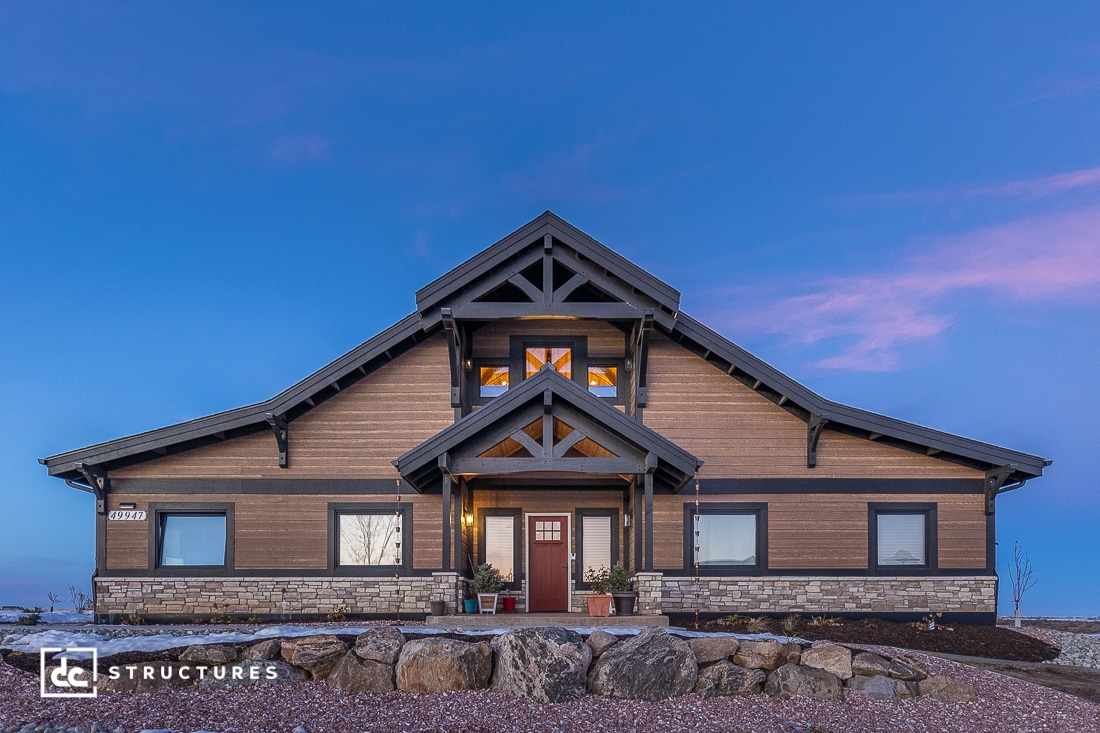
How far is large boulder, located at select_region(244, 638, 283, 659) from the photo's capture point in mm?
10539

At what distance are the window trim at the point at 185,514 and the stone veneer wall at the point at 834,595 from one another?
8.28m

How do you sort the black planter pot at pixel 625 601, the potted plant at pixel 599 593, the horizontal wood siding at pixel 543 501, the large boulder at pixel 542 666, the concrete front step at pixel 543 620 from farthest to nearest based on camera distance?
the horizontal wood siding at pixel 543 501 < the potted plant at pixel 599 593 < the black planter pot at pixel 625 601 < the concrete front step at pixel 543 620 < the large boulder at pixel 542 666

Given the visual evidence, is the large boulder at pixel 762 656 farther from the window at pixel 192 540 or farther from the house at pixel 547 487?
the window at pixel 192 540

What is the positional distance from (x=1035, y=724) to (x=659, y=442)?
6.67 meters

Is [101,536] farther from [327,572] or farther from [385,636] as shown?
[385,636]

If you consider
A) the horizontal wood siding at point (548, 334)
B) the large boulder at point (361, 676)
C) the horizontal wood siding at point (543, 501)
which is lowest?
the large boulder at point (361, 676)

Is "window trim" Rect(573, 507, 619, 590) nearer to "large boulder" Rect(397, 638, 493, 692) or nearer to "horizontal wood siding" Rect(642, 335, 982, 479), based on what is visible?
"horizontal wood siding" Rect(642, 335, 982, 479)

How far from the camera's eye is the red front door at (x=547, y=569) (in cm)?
1770

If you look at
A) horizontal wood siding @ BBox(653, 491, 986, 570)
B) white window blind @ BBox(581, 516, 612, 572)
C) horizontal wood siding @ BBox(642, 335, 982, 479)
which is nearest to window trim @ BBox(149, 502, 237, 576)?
white window blind @ BBox(581, 516, 612, 572)

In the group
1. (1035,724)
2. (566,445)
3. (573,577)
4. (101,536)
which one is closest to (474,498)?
(573,577)

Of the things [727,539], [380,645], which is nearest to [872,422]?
[727,539]

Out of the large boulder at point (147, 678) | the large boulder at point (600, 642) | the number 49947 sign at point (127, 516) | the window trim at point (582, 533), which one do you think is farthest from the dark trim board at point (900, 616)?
the number 49947 sign at point (127, 516)

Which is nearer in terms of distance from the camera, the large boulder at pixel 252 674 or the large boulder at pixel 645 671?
the large boulder at pixel 252 674

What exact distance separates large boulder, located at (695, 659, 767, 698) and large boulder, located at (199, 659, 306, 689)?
15.2 feet
